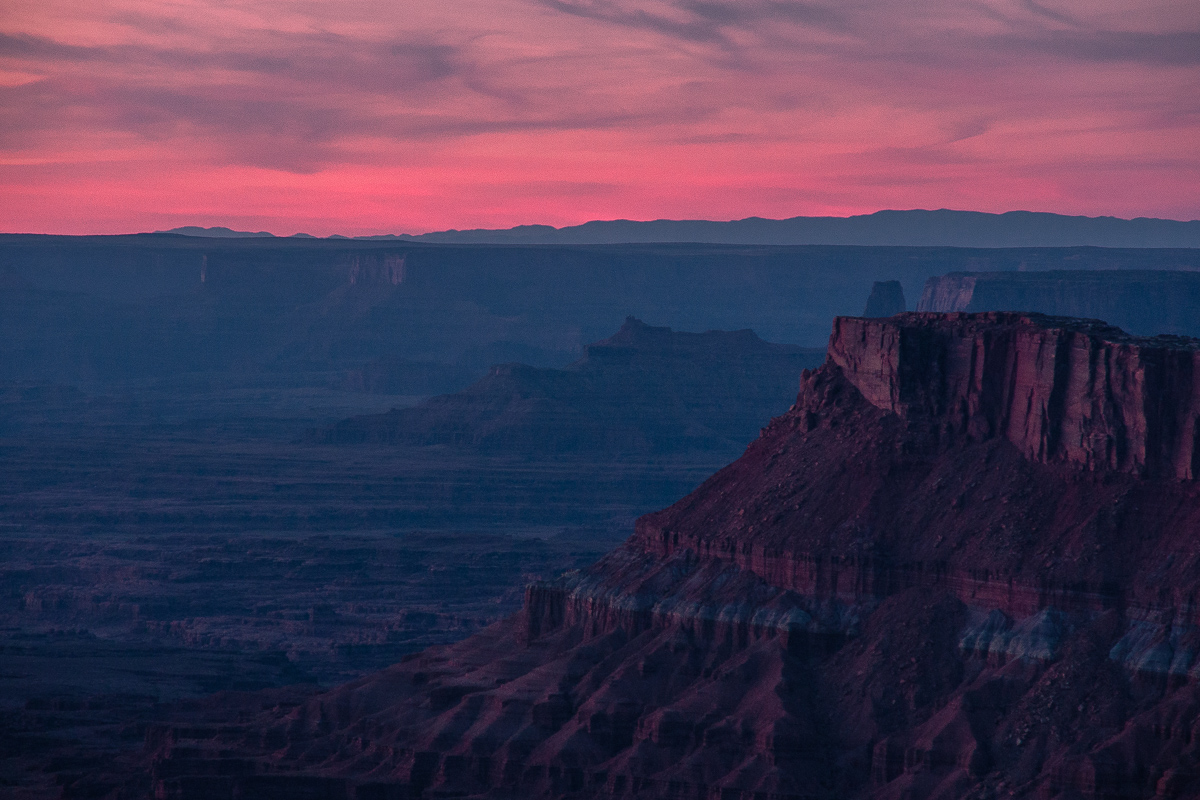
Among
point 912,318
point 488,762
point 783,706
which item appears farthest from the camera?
point 912,318

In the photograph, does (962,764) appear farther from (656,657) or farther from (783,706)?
(656,657)

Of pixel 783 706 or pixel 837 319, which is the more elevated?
pixel 837 319

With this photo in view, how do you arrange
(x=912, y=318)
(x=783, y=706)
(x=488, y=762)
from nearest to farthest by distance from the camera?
(x=783, y=706) < (x=488, y=762) < (x=912, y=318)

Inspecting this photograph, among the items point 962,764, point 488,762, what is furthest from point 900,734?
point 488,762

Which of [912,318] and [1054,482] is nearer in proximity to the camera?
[1054,482]

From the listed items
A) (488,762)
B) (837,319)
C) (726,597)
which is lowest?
(488,762)

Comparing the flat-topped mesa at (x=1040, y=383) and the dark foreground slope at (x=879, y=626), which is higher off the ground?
the flat-topped mesa at (x=1040, y=383)
